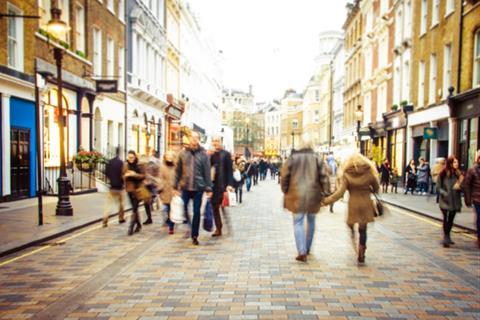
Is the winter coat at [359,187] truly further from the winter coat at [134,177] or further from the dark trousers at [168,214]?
the winter coat at [134,177]

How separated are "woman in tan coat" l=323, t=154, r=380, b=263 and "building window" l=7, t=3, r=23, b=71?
12.5 metres

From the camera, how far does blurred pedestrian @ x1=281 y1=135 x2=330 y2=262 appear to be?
287 inches

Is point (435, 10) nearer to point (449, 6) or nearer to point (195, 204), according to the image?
point (449, 6)

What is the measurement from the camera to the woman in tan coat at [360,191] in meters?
7.31

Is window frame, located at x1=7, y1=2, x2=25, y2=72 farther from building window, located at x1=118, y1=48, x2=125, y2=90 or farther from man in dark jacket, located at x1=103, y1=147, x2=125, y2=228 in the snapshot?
building window, located at x1=118, y1=48, x2=125, y2=90

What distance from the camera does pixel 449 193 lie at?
910 centimetres

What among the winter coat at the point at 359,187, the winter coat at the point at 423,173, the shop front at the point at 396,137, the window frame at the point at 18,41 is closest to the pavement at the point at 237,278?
the winter coat at the point at 359,187

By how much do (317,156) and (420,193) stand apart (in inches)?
665

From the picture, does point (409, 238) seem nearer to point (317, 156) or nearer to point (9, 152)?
point (317, 156)

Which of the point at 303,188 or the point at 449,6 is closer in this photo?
the point at 303,188

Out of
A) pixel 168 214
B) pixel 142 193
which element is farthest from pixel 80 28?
pixel 168 214

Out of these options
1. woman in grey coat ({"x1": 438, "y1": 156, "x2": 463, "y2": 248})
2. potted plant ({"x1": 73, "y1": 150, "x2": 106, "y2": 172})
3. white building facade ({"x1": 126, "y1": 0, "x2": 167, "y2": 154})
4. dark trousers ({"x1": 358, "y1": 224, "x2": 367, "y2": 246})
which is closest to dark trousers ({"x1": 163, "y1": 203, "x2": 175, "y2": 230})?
dark trousers ({"x1": 358, "y1": 224, "x2": 367, "y2": 246})

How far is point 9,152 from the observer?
15.5 meters

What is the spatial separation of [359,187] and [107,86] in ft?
51.6
